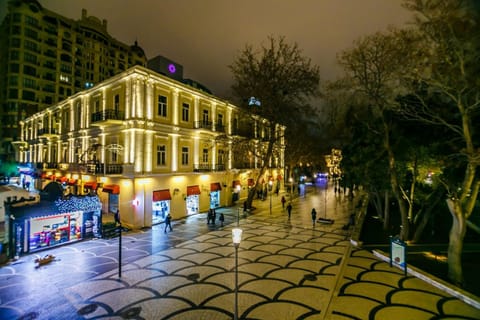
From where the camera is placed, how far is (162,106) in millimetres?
23516

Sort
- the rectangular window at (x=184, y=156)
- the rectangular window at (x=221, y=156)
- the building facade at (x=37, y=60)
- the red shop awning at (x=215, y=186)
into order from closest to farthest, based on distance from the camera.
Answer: the rectangular window at (x=184, y=156)
the red shop awning at (x=215, y=186)
the rectangular window at (x=221, y=156)
the building facade at (x=37, y=60)

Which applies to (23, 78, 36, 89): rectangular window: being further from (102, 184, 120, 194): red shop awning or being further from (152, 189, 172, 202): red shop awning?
(152, 189, 172, 202): red shop awning

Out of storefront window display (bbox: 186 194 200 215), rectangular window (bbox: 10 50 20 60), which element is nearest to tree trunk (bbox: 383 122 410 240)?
storefront window display (bbox: 186 194 200 215)

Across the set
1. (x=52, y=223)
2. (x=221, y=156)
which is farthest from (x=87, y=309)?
(x=221, y=156)

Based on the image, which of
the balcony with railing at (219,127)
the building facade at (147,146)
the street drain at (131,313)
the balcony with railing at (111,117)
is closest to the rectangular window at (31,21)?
the building facade at (147,146)

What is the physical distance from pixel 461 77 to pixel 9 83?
224 ft

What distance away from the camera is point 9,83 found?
51.5 meters

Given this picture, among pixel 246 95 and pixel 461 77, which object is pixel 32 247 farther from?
pixel 461 77

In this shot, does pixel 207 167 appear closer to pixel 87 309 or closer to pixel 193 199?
pixel 193 199

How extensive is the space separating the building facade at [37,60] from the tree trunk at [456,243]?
57725 mm

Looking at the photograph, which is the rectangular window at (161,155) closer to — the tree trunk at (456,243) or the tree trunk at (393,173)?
the tree trunk at (393,173)

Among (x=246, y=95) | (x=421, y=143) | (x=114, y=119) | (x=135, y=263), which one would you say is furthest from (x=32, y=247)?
(x=421, y=143)

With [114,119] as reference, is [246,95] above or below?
above

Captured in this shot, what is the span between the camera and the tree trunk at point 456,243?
12.6 metres
